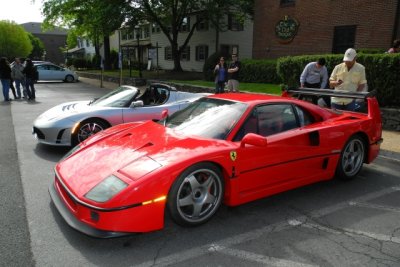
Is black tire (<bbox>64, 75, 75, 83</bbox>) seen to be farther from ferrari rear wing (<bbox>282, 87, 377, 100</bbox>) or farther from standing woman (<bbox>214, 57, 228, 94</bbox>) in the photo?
ferrari rear wing (<bbox>282, 87, 377, 100</bbox>)

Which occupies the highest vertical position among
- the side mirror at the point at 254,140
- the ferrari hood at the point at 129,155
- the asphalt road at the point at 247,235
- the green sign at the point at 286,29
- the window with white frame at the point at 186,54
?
the green sign at the point at 286,29

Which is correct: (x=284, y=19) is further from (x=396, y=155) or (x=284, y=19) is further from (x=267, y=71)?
(x=396, y=155)

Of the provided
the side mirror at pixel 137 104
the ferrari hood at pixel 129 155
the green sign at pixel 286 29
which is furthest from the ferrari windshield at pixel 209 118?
the green sign at pixel 286 29

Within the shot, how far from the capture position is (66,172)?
3.82 metres

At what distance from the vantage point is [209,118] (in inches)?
169

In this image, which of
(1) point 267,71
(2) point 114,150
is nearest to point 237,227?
(2) point 114,150

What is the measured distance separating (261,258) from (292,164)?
57.2 inches

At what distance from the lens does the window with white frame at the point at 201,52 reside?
111 feet

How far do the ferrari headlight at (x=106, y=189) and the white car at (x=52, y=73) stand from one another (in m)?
24.5

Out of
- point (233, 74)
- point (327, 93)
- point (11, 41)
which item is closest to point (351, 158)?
point (327, 93)

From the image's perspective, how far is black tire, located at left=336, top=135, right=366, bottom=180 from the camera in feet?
16.4

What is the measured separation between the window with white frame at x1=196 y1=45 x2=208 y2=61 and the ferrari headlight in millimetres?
31231

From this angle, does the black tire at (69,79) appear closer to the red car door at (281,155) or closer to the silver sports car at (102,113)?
the silver sports car at (102,113)

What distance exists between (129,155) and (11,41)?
3384 inches
